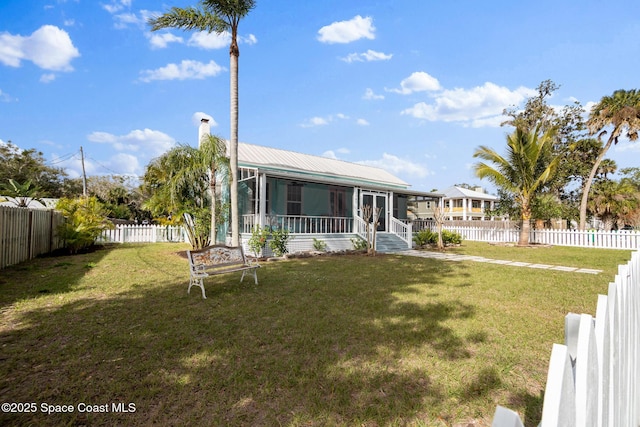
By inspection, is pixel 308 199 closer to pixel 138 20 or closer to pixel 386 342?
pixel 138 20

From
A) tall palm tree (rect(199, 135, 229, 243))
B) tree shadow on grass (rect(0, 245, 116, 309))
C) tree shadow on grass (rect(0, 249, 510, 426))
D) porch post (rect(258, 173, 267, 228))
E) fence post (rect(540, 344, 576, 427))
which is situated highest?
tall palm tree (rect(199, 135, 229, 243))

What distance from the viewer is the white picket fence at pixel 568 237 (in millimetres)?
15758

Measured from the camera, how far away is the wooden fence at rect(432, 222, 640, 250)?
15758mm

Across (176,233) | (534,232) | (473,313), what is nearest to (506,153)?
(534,232)

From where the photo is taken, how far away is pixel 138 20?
10.9 metres

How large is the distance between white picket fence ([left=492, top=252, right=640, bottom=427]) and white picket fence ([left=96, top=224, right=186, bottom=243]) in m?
19.7

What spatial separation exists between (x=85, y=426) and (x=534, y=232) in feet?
74.2

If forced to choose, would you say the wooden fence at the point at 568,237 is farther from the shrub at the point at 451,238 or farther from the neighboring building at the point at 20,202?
the neighboring building at the point at 20,202

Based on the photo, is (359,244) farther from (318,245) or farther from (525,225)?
(525,225)

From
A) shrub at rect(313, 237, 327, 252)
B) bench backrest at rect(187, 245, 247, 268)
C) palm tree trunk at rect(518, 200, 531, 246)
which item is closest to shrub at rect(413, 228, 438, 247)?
palm tree trunk at rect(518, 200, 531, 246)

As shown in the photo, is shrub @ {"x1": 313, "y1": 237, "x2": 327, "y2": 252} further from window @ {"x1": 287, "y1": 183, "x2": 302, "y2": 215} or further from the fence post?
the fence post

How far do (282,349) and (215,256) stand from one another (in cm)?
382

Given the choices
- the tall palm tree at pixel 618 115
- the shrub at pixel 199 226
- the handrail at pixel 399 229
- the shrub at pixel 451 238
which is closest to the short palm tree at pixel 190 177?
the shrub at pixel 199 226

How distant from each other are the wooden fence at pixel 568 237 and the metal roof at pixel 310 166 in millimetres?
6672
